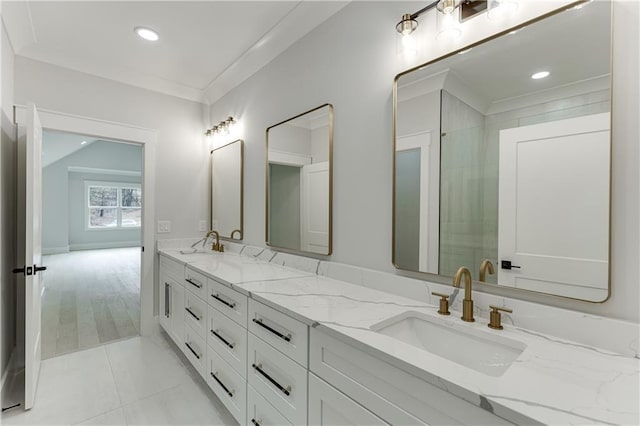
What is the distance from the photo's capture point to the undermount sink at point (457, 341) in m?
1.00

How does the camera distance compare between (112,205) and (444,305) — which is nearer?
(444,305)

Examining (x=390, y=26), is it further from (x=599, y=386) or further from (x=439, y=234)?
(x=599, y=386)

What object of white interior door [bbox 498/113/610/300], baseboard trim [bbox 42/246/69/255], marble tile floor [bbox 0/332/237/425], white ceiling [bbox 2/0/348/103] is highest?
white ceiling [bbox 2/0/348/103]

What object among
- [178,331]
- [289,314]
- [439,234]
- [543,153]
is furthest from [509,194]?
[178,331]

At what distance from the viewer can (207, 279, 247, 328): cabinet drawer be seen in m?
1.60

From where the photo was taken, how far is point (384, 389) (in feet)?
2.95

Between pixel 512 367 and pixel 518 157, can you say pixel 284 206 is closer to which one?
pixel 518 157

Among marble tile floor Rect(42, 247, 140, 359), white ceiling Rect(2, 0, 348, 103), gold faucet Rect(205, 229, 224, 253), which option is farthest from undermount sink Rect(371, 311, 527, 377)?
marble tile floor Rect(42, 247, 140, 359)

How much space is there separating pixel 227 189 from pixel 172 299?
1150mm

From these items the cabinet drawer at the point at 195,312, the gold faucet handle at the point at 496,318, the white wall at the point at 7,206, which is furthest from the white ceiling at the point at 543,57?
the white wall at the point at 7,206

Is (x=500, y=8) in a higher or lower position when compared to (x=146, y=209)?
higher

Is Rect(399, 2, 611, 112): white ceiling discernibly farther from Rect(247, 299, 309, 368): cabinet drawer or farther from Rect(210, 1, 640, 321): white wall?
Rect(247, 299, 309, 368): cabinet drawer

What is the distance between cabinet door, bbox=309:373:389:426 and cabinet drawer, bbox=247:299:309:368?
10 centimetres

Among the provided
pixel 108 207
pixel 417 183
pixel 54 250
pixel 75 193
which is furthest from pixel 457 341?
pixel 108 207
